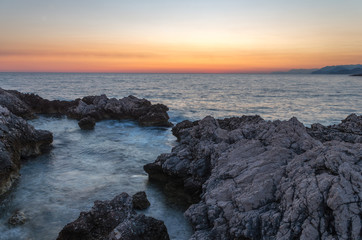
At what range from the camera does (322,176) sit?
8039 millimetres

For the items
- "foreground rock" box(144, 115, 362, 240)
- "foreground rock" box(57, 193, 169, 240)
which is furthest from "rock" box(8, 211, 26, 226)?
"foreground rock" box(144, 115, 362, 240)

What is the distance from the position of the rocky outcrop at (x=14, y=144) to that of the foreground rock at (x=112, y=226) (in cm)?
676

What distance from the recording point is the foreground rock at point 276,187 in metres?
7.07

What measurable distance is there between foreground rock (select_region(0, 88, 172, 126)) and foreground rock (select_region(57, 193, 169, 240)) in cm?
2264

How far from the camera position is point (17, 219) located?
11.9 metres

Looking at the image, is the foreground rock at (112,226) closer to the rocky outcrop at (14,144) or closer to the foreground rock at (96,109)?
the rocky outcrop at (14,144)

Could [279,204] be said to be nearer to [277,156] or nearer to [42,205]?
[277,156]

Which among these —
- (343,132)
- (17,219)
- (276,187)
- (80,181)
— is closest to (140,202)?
(80,181)

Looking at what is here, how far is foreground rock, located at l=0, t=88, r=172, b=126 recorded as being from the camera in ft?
110

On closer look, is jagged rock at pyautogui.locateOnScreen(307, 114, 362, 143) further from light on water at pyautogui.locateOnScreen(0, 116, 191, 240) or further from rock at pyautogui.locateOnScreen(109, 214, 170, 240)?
rock at pyautogui.locateOnScreen(109, 214, 170, 240)

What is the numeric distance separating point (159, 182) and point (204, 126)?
207 inches

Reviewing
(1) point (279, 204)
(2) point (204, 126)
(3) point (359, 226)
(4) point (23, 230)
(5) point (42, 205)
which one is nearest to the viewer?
(3) point (359, 226)

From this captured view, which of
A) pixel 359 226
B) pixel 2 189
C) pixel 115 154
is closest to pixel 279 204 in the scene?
pixel 359 226

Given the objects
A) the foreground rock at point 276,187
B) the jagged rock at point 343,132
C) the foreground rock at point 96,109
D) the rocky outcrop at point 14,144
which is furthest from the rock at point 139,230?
the foreground rock at point 96,109
